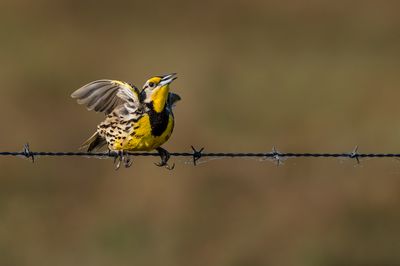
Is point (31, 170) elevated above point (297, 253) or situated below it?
above

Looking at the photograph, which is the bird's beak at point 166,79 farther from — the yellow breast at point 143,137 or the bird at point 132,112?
the yellow breast at point 143,137

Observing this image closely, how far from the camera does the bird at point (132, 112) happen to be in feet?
18.7

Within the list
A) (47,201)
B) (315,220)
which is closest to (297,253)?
(315,220)

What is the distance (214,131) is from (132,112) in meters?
4.03

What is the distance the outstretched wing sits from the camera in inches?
232

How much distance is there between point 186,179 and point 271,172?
1.95ft

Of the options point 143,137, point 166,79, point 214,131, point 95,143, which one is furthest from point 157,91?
point 214,131

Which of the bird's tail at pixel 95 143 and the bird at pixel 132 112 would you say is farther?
the bird's tail at pixel 95 143

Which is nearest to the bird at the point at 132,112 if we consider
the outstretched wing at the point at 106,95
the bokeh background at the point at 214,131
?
the outstretched wing at the point at 106,95

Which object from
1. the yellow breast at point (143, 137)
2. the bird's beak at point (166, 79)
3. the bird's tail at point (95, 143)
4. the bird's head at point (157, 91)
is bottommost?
the yellow breast at point (143, 137)

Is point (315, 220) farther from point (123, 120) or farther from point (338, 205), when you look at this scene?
point (123, 120)
